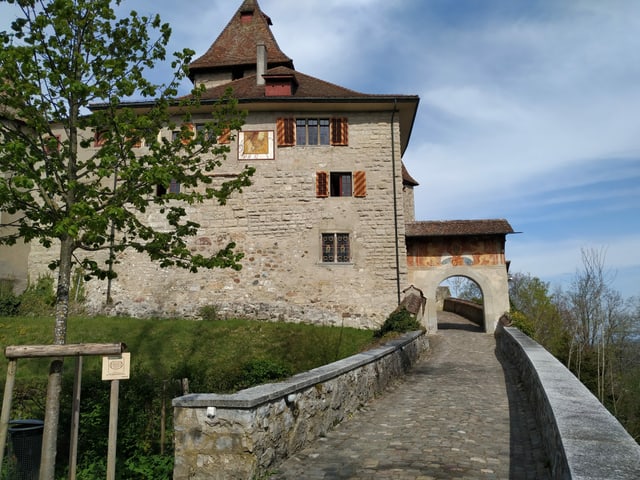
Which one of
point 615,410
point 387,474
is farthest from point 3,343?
point 615,410

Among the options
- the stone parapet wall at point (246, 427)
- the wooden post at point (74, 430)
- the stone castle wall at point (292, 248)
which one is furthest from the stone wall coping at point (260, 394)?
the stone castle wall at point (292, 248)

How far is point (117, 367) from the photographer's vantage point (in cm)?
418

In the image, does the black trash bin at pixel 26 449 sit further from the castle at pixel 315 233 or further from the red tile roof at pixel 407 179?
the red tile roof at pixel 407 179

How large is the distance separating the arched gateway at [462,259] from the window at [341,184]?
2.76 meters

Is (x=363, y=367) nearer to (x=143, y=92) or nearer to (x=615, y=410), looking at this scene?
(x=143, y=92)

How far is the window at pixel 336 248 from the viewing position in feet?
58.0

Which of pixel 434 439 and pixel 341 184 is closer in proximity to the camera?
pixel 434 439

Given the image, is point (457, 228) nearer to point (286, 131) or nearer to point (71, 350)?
point (286, 131)

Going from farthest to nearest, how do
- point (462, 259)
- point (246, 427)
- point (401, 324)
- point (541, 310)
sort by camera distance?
point (541, 310), point (462, 259), point (401, 324), point (246, 427)

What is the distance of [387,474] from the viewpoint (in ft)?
14.1

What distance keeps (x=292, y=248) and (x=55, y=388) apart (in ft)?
43.8

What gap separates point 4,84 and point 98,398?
14.4 ft

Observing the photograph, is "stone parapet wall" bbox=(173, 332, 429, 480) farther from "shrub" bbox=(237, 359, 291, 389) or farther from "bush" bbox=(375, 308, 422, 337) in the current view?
"bush" bbox=(375, 308, 422, 337)

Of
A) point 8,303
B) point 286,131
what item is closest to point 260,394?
point 286,131
